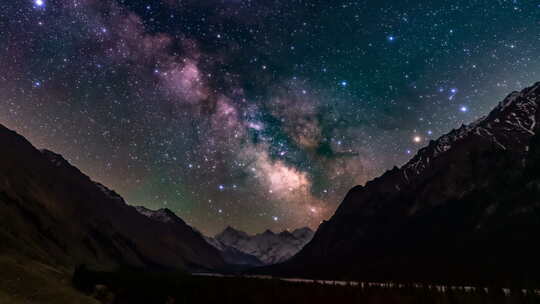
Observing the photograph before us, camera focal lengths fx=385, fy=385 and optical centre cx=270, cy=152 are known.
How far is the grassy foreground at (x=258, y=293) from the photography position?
10031 cm

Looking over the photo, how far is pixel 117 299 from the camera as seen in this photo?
115188 millimetres

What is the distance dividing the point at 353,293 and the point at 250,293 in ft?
102

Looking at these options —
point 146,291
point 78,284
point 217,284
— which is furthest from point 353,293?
point 78,284

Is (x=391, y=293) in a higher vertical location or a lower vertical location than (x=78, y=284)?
higher

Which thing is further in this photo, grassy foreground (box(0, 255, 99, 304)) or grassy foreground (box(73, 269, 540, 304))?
grassy foreground (box(73, 269, 540, 304))

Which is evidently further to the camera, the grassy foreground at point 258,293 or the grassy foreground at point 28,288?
the grassy foreground at point 258,293

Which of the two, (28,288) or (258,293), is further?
(258,293)

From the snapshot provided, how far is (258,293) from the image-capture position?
4638 inches

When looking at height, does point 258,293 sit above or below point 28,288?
below

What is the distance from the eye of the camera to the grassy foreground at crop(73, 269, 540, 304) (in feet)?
329

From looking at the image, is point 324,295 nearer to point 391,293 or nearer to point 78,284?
point 391,293

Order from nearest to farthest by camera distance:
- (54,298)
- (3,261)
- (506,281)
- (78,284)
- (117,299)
Answer: (54,298) → (3,261) → (78,284) → (117,299) → (506,281)

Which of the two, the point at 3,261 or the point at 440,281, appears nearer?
the point at 3,261

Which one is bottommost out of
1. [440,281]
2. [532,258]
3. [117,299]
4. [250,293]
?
[117,299]
